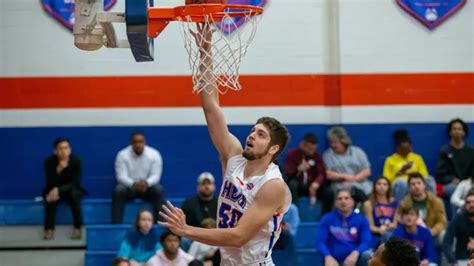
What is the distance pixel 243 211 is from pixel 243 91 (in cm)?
623

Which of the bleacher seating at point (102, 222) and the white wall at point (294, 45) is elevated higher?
the white wall at point (294, 45)

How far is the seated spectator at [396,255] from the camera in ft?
16.2

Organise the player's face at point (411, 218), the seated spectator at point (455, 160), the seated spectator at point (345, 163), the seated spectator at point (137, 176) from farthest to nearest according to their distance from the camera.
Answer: the seated spectator at point (455, 160) → the seated spectator at point (345, 163) → the seated spectator at point (137, 176) → the player's face at point (411, 218)

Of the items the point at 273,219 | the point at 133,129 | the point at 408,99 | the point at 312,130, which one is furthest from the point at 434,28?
the point at 273,219

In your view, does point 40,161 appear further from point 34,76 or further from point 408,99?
point 408,99

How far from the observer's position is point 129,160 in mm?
11602

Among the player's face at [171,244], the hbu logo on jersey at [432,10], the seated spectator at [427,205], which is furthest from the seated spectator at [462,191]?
the player's face at [171,244]

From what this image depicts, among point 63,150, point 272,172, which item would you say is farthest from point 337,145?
point 272,172

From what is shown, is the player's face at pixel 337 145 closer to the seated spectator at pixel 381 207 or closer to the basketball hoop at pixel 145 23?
the seated spectator at pixel 381 207

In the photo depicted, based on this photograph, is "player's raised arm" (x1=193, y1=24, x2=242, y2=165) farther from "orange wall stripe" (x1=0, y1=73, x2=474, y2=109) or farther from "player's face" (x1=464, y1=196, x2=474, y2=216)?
"orange wall stripe" (x1=0, y1=73, x2=474, y2=109)

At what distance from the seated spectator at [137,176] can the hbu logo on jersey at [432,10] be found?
3.75m

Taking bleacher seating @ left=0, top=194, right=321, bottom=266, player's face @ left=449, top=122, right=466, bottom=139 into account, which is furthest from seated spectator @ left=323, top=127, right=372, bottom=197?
player's face @ left=449, top=122, right=466, bottom=139

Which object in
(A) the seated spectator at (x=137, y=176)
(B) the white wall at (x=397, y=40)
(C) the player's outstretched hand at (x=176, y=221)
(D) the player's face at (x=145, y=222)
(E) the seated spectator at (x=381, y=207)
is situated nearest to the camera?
(C) the player's outstretched hand at (x=176, y=221)

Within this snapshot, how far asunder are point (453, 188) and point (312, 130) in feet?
6.18
